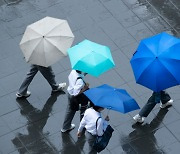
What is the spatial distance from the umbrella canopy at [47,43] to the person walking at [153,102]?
6.21 ft

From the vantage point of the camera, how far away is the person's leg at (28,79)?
10.6 m

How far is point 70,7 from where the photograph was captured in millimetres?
12922

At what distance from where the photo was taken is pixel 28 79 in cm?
1071

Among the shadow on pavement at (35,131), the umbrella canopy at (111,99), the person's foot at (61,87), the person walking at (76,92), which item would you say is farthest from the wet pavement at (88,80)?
the umbrella canopy at (111,99)

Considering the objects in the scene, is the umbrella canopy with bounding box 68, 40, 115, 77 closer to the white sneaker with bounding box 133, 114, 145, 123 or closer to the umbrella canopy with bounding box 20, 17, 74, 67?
the umbrella canopy with bounding box 20, 17, 74, 67

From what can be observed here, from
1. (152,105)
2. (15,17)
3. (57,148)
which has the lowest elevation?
(57,148)

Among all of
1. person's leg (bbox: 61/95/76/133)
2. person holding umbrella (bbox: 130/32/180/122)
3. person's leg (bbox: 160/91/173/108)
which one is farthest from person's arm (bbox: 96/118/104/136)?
person's leg (bbox: 160/91/173/108)

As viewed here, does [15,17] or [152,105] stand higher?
[15,17]

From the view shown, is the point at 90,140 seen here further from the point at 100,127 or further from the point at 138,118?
the point at 138,118

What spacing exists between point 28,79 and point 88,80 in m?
1.36

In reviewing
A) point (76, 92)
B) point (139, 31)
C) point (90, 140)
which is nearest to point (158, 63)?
point (76, 92)

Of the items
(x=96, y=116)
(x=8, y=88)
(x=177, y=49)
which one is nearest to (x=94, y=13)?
(x=8, y=88)

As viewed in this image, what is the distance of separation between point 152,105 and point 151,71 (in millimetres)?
1149

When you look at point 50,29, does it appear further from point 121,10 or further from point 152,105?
point 121,10
